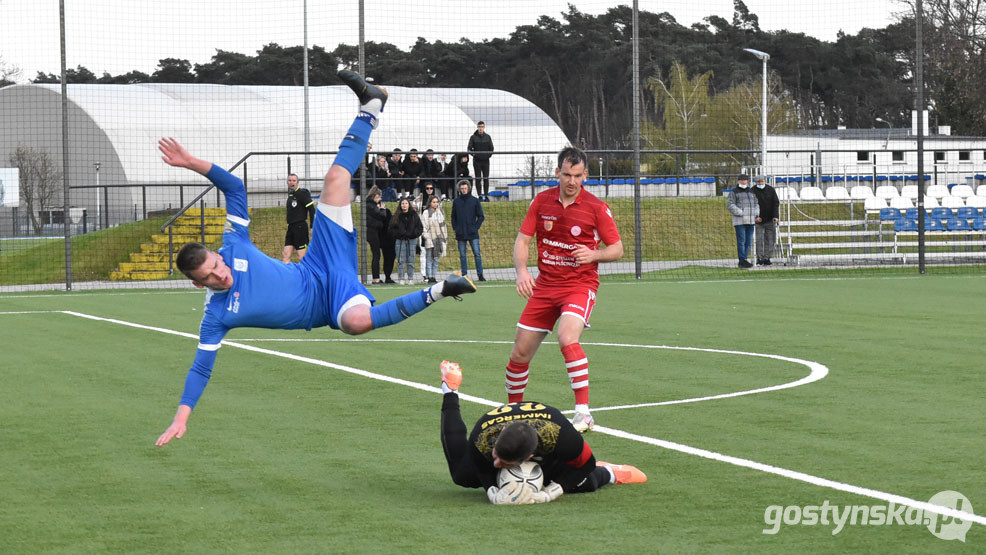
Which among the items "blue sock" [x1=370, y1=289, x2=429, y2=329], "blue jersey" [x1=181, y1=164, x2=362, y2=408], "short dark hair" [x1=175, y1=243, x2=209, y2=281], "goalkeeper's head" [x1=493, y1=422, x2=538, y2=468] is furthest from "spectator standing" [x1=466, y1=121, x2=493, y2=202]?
"goalkeeper's head" [x1=493, y1=422, x2=538, y2=468]

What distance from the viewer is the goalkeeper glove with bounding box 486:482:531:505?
7.20 meters

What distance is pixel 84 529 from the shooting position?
6.71 metres

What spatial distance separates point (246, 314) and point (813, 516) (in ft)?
11.9

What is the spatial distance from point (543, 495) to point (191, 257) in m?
2.46

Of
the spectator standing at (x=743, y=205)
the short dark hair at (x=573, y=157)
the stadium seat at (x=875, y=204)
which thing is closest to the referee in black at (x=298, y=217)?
the spectator standing at (x=743, y=205)

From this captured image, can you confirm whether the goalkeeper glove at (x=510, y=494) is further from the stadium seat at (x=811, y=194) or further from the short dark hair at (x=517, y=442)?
the stadium seat at (x=811, y=194)

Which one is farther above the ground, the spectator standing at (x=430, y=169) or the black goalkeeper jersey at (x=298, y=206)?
the spectator standing at (x=430, y=169)

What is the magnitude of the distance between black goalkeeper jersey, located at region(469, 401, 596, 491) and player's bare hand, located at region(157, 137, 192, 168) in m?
2.42

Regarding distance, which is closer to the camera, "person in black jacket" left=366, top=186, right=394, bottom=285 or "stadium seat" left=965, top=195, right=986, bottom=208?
"person in black jacket" left=366, top=186, right=394, bottom=285

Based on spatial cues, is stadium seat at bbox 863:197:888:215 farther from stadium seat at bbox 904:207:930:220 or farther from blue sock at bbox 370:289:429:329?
blue sock at bbox 370:289:429:329

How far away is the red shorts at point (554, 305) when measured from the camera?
31.9 ft

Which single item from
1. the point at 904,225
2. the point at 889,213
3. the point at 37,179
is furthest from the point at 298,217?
the point at 37,179

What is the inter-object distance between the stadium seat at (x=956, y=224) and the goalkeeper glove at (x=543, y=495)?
1108 inches

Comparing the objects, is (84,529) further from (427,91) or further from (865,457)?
(427,91)
